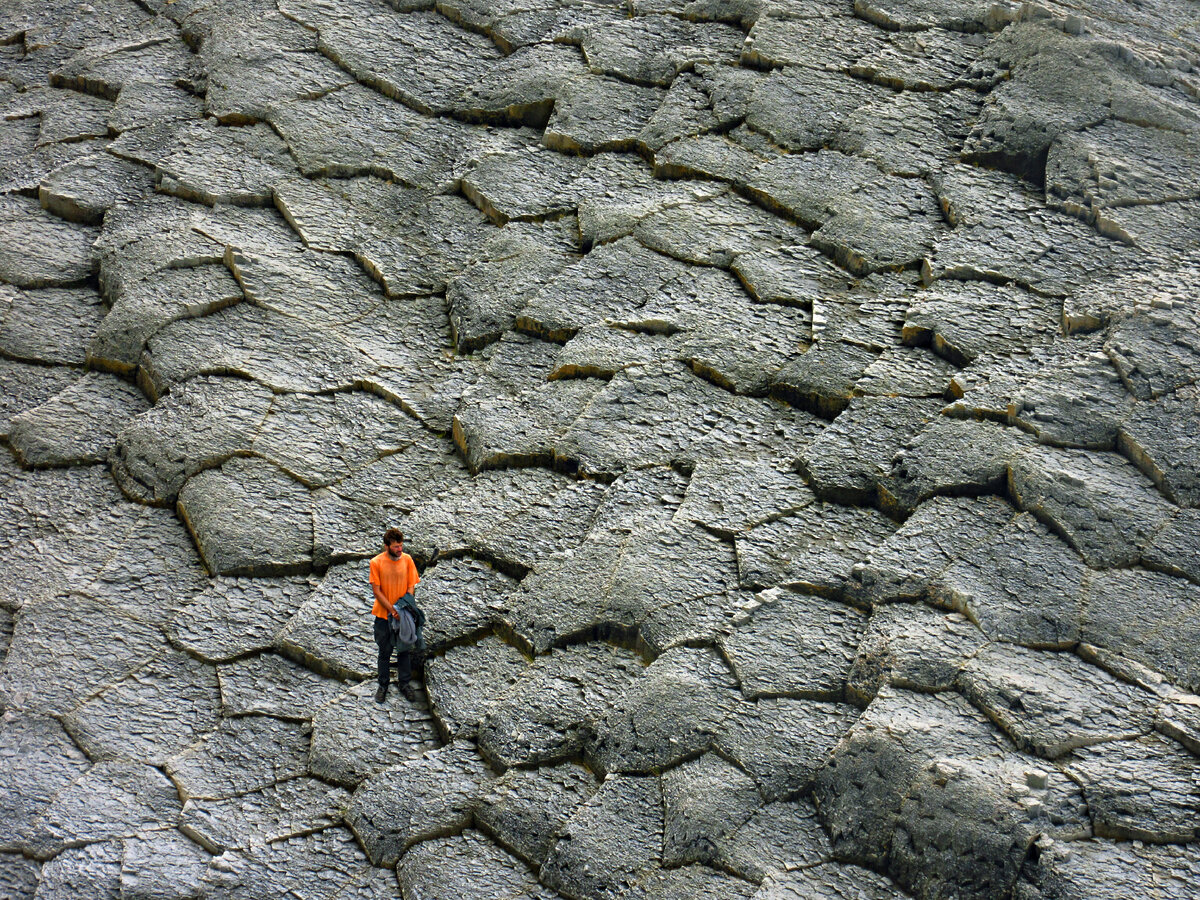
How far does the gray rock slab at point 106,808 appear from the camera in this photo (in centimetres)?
237

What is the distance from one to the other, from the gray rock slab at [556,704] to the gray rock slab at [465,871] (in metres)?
0.19

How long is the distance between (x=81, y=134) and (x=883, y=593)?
127 inches

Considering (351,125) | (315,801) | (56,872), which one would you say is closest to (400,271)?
(351,125)

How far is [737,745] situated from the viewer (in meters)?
2.34

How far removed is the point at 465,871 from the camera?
233 centimetres

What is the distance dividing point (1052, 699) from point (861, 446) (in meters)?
0.81

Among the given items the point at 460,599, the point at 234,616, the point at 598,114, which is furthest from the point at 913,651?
the point at 598,114

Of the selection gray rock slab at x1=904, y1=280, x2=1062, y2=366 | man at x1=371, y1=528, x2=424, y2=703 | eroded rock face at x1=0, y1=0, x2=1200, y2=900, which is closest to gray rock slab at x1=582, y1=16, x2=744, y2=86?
eroded rock face at x1=0, y1=0, x2=1200, y2=900

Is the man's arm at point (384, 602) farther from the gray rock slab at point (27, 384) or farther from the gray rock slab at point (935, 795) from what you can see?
the gray rock slab at point (27, 384)

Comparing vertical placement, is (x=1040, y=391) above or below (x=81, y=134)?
above

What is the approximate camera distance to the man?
2594 millimetres

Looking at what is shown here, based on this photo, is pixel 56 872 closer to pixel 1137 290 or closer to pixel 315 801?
pixel 315 801

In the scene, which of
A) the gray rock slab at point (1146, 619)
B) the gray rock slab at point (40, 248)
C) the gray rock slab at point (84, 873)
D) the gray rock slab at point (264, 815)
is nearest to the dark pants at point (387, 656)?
the gray rock slab at point (264, 815)

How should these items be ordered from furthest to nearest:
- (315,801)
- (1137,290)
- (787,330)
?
(787,330) < (1137,290) < (315,801)
